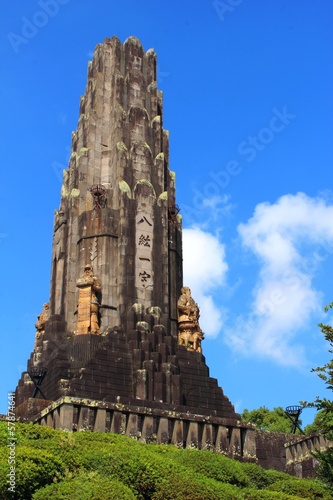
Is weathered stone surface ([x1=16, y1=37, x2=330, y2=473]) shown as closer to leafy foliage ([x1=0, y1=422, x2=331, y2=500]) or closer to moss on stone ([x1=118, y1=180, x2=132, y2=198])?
moss on stone ([x1=118, y1=180, x2=132, y2=198])

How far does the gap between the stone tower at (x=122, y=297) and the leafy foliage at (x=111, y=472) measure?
246 inches

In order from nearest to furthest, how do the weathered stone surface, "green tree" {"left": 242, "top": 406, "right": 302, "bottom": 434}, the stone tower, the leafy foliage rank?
1. the leafy foliage
2. the weathered stone surface
3. the stone tower
4. "green tree" {"left": 242, "top": 406, "right": 302, "bottom": 434}

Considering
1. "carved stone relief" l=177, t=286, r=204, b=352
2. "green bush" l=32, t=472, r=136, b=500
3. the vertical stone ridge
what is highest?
the vertical stone ridge

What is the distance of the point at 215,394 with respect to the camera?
3650 cm

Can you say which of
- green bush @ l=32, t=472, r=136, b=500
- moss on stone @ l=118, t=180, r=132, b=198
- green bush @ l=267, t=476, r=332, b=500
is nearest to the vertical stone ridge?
moss on stone @ l=118, t=180, r=132, b=198

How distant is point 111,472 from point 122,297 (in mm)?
17286

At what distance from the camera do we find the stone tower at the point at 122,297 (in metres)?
32.1

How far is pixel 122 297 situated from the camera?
124ft

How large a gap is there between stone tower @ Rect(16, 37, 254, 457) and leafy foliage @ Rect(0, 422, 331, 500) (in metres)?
6.25

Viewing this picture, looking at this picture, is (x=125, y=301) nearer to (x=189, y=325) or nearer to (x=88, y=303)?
(x=88, y=303)

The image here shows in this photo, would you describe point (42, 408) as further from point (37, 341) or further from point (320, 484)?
point (320, 484)

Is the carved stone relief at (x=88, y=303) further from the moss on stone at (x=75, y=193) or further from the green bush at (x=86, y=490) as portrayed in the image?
the green bush at (x=86, y=490)

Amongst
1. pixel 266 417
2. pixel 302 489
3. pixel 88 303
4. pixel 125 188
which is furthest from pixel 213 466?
pixel 266 417

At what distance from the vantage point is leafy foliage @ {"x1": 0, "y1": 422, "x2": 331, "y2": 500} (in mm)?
19484
